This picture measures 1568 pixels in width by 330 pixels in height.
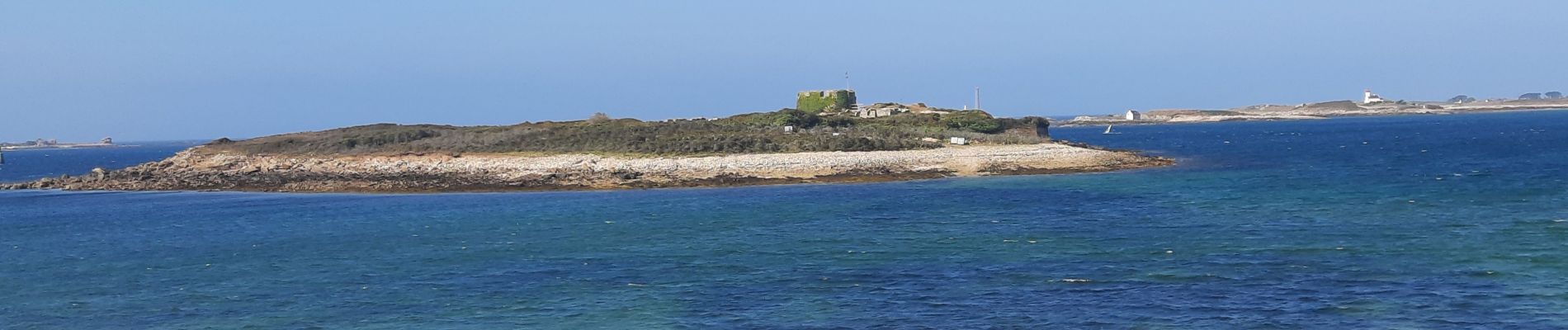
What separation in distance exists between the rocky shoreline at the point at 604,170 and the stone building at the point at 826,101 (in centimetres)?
3199

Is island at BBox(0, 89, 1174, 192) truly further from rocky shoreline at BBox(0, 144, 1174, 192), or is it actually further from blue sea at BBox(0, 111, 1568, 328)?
blue sea at BBox(0, 111, 1568, 328)

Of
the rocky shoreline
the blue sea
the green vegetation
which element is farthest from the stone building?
the blue sea

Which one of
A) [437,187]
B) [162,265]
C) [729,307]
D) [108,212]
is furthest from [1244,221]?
[108,212]

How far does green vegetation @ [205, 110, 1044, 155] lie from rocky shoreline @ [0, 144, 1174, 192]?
6.45 ft

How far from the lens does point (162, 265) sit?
24438 millimetres

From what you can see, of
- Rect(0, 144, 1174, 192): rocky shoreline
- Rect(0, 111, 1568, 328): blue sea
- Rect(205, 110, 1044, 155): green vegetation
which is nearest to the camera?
Rect(0, 111, 1568, 328): blue sea

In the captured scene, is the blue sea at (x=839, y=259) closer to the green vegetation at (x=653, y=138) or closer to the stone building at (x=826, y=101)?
the green vegetation at (x=653, y=138)

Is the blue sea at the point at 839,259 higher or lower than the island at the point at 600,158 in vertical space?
lower

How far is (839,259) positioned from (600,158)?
93.5 ft

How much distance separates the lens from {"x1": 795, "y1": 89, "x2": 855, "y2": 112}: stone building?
86.6m

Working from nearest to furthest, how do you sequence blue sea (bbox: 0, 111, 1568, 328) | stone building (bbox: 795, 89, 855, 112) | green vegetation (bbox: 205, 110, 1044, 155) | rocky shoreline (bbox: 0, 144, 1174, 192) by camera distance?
blue sea (bbox: 0, 111, 1568, 328), rocky shoreline (bbox: 0, 144, 1174, 192), green vegetation (bbox: 205, 110, 1044, 155), stone building (bbox: 795, 89, 855, 112)

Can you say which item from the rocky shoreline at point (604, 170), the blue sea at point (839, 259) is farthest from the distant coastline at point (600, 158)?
the blue sea at point (839, 259)

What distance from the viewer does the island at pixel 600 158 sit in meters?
45.7

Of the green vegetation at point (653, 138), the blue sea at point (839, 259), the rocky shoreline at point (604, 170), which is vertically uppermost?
the green vegetation at point (653, 138)
